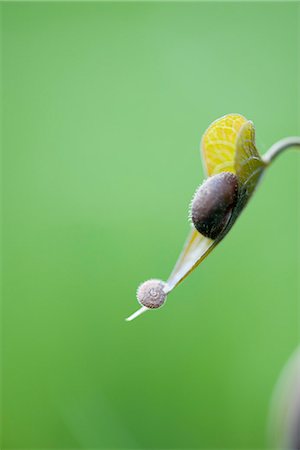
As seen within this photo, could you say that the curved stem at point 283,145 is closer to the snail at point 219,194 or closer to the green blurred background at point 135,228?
the snail at point 219,194

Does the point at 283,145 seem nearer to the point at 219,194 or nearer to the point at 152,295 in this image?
Answer: the point at 219,194

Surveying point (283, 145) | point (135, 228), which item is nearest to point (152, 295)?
point (283, 145)

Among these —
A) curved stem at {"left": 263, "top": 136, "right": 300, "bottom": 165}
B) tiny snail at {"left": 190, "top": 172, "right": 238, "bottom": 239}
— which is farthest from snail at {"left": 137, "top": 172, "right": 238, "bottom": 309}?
curved stem at {"left": 263, "top": 136, "right": 300, "bottom": 165}

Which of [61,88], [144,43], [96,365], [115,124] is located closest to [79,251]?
[96,365]

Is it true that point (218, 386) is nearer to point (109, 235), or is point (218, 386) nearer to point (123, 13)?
point (109, 235)

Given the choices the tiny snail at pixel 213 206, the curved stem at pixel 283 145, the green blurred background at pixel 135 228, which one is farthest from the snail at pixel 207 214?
the green blurred background at pixel 135 228
